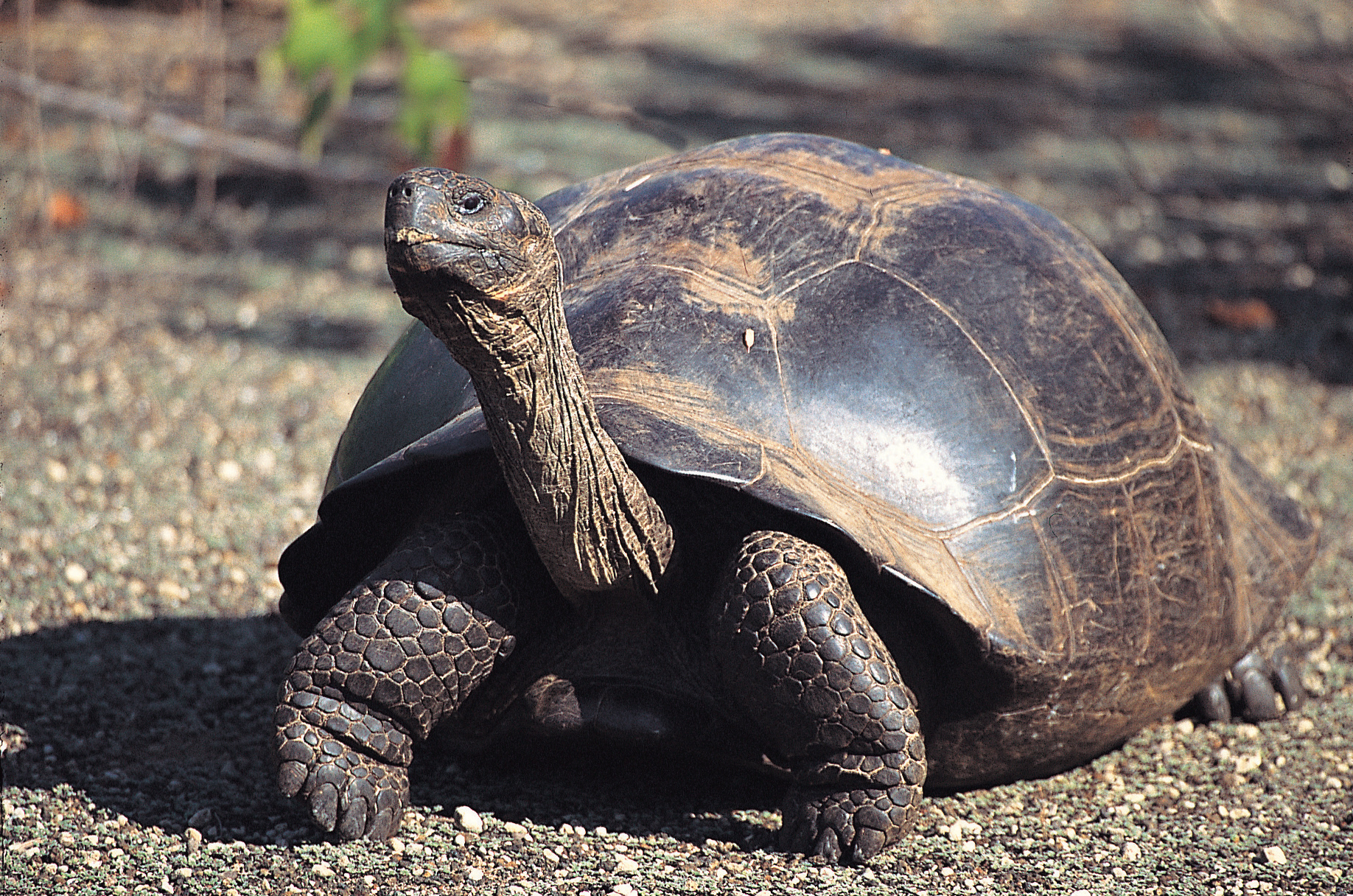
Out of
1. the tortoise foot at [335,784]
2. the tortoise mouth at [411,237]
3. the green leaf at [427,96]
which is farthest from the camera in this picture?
the green leaf at [427,96]

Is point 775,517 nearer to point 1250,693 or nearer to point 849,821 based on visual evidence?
point 849,821

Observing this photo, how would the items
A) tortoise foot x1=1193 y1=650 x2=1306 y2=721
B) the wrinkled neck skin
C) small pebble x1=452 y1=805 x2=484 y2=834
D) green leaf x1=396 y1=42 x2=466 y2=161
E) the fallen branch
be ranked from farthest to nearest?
the fallen branch
green leaf x1=396 y1=42 x2=466 y2=161
tortoise foot x1=1193 y1=650 x2=1306 y2=721
small pebble x1=452 y1=805 x2=484 y2=834
the wrinkled neck skin

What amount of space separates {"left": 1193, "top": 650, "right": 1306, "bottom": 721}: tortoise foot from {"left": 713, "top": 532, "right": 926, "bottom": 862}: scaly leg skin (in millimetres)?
1271

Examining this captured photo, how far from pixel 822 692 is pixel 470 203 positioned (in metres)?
1.01

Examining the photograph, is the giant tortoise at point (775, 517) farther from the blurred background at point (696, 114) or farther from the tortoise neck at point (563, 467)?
the blurred background at point (696, 114)

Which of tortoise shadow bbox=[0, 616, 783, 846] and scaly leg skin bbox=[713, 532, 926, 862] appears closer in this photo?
scaly leg skin bbox=[713, 532, 926, 862]

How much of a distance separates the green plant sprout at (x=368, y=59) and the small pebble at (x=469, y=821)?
271cm

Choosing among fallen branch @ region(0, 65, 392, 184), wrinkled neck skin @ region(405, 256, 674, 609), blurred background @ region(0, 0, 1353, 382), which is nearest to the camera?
wrinkled neck skin @ region(405, 256, 674, 609)

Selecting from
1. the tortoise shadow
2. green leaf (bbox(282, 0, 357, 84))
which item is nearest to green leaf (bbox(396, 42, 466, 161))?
green leaf (bbox(282, 0, 357, 84))

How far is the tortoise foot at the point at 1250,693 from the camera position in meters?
3.41

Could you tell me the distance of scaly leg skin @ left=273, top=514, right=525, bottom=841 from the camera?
2.52m

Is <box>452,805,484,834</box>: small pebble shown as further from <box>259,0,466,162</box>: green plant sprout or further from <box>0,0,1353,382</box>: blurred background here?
<box>259,0,466,162</box>: green plant sprout

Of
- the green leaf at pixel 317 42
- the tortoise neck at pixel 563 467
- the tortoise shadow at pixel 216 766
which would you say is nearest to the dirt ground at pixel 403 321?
the tortoise shadow at pixel 216 766

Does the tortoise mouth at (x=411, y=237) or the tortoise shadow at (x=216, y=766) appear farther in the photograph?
the tortoise shadow at (x=216, y=766)
